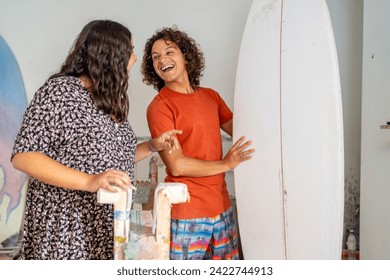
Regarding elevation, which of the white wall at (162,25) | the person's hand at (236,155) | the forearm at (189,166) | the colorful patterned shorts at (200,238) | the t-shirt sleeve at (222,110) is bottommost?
the colorful patterned shorts at (200,238)

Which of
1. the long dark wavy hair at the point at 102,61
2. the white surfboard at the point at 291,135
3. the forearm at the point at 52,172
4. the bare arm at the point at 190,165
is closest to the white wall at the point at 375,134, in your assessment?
the white surfboard at the point at 291,135

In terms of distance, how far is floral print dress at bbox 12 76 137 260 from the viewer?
911mm

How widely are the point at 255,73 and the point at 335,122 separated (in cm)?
40

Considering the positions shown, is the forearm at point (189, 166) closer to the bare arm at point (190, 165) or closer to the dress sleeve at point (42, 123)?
the bare arm at point (190, 165)

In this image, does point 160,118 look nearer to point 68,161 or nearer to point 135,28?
point 68,161

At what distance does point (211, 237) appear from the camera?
1.46 metres

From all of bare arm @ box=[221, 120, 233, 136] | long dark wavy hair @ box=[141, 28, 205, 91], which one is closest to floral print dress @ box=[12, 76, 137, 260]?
long dark wavy hair @ box=[141, 28, 205, 91]

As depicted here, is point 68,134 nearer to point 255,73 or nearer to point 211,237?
point 211,237

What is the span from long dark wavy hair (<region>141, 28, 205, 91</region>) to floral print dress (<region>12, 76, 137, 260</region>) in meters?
0.63

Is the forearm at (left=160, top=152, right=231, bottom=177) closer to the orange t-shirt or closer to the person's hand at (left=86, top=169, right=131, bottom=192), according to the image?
the orange t-shirt

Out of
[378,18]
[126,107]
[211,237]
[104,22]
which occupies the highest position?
[378,18]

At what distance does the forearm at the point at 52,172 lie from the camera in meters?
0.87

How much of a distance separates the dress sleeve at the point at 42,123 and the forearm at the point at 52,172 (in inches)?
1.0
